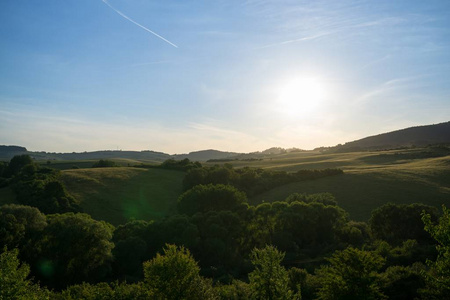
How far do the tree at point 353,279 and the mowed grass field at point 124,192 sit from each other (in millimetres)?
47056

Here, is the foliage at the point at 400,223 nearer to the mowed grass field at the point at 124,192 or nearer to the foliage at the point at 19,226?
the mowed grass field at the point at 124,192

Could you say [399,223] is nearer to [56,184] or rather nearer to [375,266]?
[375,266]

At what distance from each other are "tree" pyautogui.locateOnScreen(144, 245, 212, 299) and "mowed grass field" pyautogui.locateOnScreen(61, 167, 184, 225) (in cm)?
4210

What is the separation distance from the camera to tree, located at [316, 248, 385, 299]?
2292 centimetres

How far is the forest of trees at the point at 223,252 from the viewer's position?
74.2 ft

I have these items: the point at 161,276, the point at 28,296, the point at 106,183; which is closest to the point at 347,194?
the point at 106,183

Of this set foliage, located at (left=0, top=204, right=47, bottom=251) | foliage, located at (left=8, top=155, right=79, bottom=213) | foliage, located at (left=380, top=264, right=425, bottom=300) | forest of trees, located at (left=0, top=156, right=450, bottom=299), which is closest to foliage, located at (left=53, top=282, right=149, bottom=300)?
forest of trees, located at (left=0, top=156, right=450, bottom=299)

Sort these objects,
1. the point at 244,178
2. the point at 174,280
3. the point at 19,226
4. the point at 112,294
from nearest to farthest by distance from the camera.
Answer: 1. the point at 174,280
2. the point at 112,294
3. the point at 19,226
4. the point at 244,178

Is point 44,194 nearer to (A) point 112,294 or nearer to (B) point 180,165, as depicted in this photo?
(A) point 112,294

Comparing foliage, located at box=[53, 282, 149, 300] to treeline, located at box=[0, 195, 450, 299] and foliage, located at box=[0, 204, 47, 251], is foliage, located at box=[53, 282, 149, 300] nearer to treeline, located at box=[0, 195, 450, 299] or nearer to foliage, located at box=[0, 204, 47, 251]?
treeline, located at box=[0, 195, 450, 299]

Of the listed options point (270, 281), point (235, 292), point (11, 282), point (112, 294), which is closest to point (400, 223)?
point (235, 292)

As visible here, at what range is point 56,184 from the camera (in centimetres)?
6669

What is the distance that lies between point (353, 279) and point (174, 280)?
40.3ft

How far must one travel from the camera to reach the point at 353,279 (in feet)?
76.6
